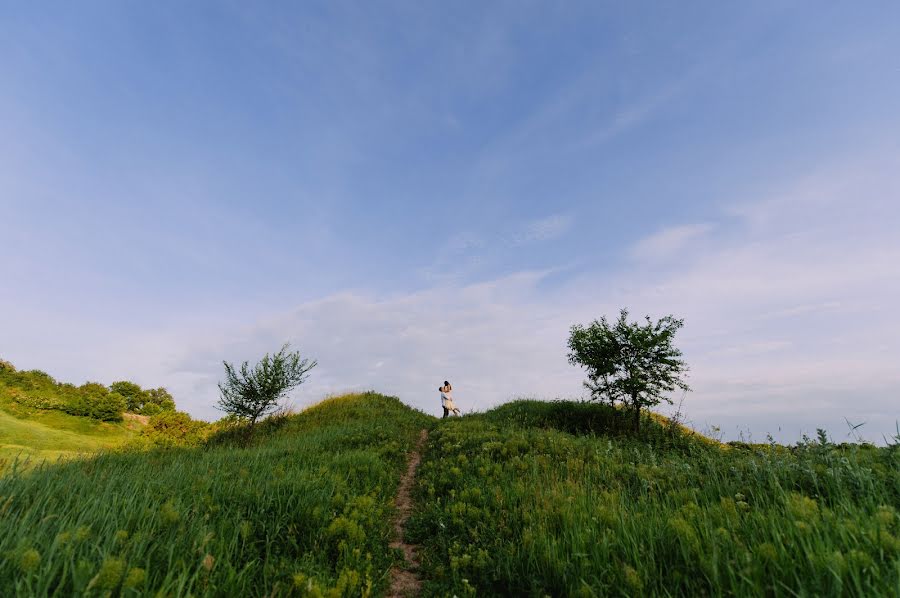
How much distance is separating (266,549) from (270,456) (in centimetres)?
706

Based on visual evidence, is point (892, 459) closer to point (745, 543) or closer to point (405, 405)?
point (745, 543)

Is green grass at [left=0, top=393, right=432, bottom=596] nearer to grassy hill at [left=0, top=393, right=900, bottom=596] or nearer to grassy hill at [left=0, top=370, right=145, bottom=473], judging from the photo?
grassy hill at [left=0, top=393, right=900, bottom=596]

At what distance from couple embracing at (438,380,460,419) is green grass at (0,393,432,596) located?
19210mm

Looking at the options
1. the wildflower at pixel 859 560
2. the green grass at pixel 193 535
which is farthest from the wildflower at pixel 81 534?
the wildflower at pixel 859 560

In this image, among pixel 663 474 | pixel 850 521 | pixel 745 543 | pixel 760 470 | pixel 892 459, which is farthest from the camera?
pixel 663 474

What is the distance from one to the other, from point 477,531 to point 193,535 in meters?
4.65

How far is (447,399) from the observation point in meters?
28.7

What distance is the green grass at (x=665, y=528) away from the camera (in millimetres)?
3398

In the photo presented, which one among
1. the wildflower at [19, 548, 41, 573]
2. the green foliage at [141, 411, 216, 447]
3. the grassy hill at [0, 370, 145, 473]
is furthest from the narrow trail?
the grassy hill at [0, 370, 145, 473]

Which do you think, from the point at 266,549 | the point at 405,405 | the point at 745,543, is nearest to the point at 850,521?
the point at 745,543

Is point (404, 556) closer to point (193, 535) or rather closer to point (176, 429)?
point (193, 535)

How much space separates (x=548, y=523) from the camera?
6.22 m

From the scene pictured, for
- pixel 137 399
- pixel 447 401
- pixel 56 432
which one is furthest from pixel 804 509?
pixel 137 399

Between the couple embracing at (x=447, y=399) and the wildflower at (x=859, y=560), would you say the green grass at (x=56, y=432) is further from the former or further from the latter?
the wildflower at (x=859, y=560)
